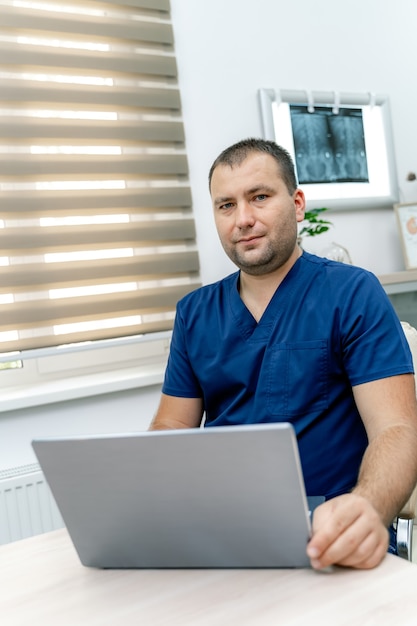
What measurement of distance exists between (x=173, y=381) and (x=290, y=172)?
0.54m

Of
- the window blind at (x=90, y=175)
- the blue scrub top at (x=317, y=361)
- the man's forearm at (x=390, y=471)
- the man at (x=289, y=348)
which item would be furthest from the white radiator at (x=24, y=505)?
the man's forearm at (x=390, y=471)

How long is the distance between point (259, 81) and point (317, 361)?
136 cm

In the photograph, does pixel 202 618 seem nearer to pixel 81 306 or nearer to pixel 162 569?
pixel 162 569

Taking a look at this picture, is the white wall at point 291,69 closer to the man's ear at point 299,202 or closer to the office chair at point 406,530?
the man's ear at point 299,202

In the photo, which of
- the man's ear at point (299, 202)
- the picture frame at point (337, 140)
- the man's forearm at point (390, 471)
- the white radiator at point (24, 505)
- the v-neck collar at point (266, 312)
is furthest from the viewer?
the picture frame at point (337, 140)

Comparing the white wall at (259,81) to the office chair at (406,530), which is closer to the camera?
the office chair at (406,530)

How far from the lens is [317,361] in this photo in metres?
1.37

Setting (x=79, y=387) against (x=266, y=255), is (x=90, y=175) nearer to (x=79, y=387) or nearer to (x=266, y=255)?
(x=79, y=387)

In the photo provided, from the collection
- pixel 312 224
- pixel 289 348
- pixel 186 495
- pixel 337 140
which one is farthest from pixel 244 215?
pixel 337 140

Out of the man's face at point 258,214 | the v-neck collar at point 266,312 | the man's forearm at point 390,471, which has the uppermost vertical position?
the man's face at point 258,214

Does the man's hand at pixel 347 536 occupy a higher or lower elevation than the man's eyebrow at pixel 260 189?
lower

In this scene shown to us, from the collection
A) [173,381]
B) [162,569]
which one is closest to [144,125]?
[173,381]

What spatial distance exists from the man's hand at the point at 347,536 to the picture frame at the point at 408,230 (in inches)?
71.3

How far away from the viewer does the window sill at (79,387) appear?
6.44 feet
